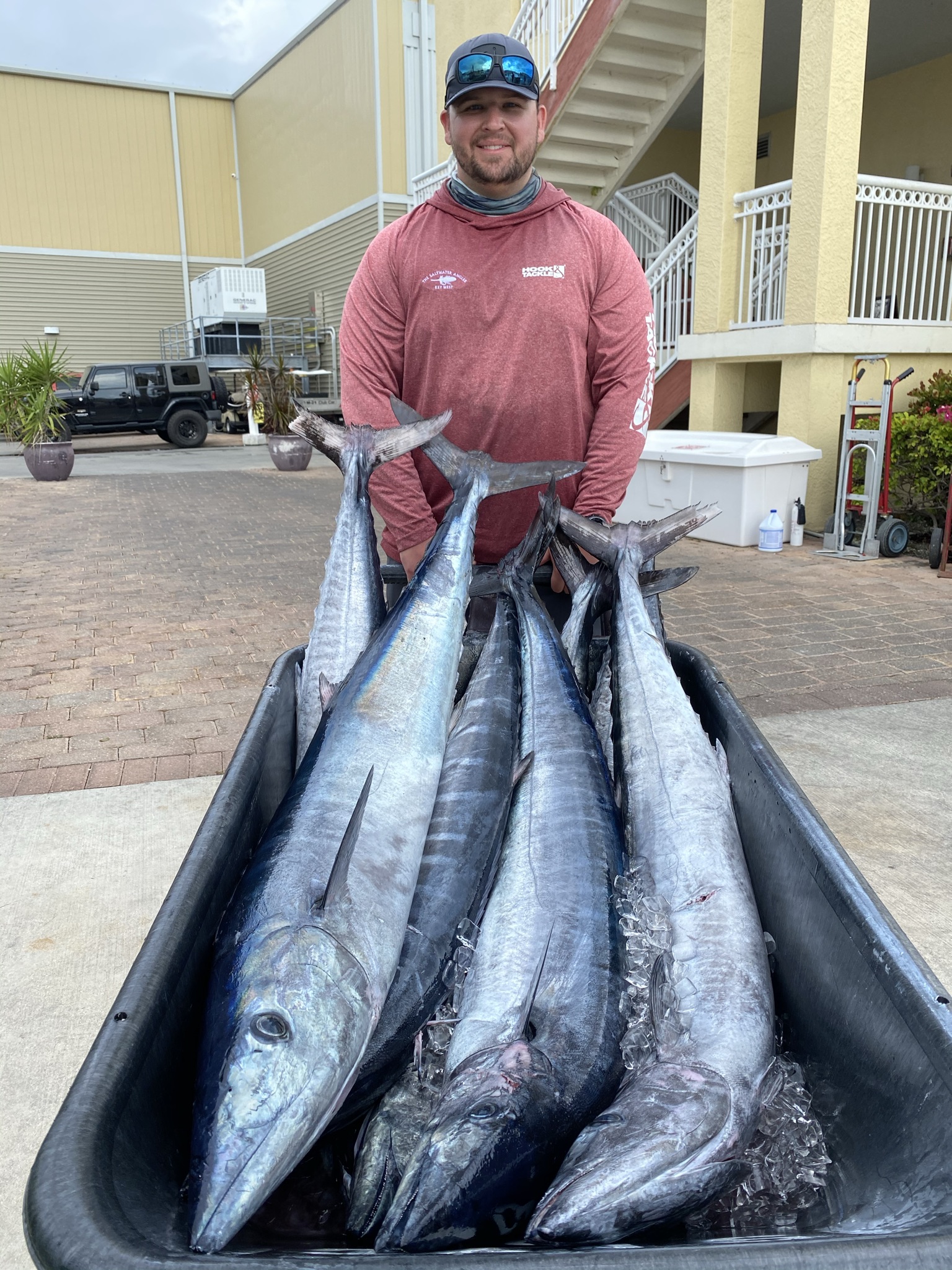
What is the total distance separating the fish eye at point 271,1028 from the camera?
99 cm

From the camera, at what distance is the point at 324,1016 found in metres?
1.01

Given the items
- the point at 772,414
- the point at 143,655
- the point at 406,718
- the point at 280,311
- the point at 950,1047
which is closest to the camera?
the point at 950,1047

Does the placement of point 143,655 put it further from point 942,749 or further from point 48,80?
point 48,80

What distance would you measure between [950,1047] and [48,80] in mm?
34168

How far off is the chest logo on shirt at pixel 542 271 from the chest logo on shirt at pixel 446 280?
0.56 ft

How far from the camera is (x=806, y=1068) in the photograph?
1.23m

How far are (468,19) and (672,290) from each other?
20.6ft

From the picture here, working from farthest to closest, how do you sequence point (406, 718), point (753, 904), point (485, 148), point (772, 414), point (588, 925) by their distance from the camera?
point (772, 414) < point (485, 148) < point (406, 718) < point (753, 904) < point (588, 925)

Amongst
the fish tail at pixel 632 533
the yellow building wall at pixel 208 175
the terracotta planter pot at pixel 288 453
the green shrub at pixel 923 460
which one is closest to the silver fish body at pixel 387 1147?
the fish tail at pixel 632 533

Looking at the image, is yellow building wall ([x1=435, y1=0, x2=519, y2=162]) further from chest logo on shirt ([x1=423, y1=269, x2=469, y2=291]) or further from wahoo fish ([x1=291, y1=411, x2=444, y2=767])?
wahoo fish ([x1=291, y1=411, x2=444, y2=767])

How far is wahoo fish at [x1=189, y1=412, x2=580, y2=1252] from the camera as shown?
0.92m

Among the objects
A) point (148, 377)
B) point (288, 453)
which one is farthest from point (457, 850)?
point (148, 377)

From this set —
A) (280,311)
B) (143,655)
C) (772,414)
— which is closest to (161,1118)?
(143,655)

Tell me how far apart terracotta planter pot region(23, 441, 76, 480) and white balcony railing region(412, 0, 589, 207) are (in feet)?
26.0
